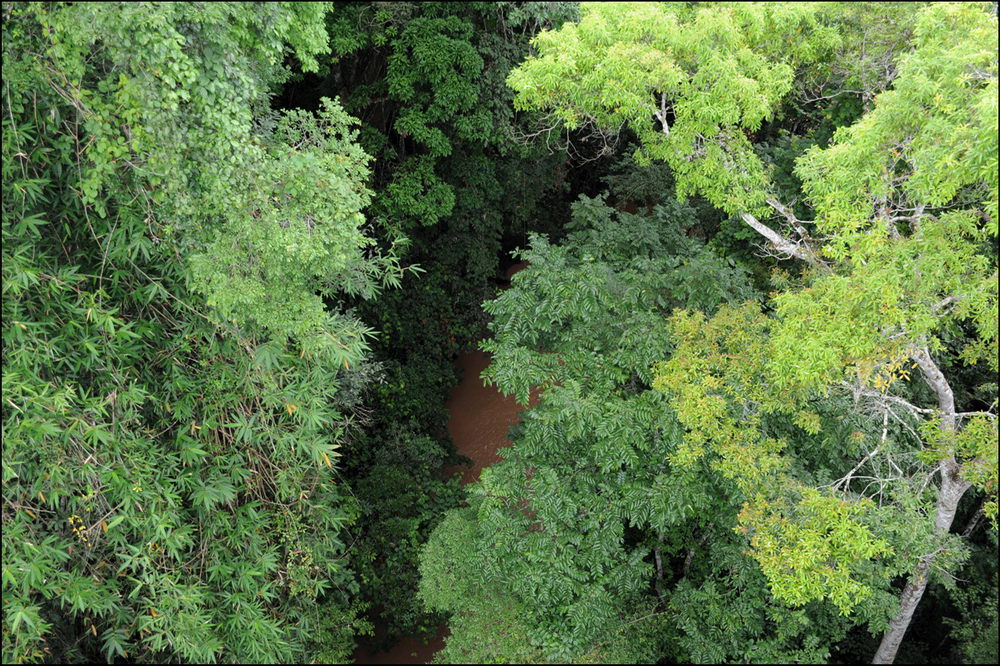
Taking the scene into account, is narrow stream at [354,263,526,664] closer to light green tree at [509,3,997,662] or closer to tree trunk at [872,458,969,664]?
light green tree at [509,3,997,662]

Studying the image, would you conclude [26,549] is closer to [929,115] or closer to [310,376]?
[310,376]

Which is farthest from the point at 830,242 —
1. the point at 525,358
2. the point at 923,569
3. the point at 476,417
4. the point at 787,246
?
the point at 476,417

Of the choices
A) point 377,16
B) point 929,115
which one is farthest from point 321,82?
point 929,115

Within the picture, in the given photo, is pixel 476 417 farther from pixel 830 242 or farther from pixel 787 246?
pixel 830 242

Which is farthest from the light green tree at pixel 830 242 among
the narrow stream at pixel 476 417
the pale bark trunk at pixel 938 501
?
the narrow stream at pixel 476 417

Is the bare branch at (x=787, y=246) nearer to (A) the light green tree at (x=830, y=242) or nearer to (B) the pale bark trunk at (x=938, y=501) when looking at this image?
(A) the light green tree at (x=830, y=242)

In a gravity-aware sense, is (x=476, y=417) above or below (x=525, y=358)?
below
